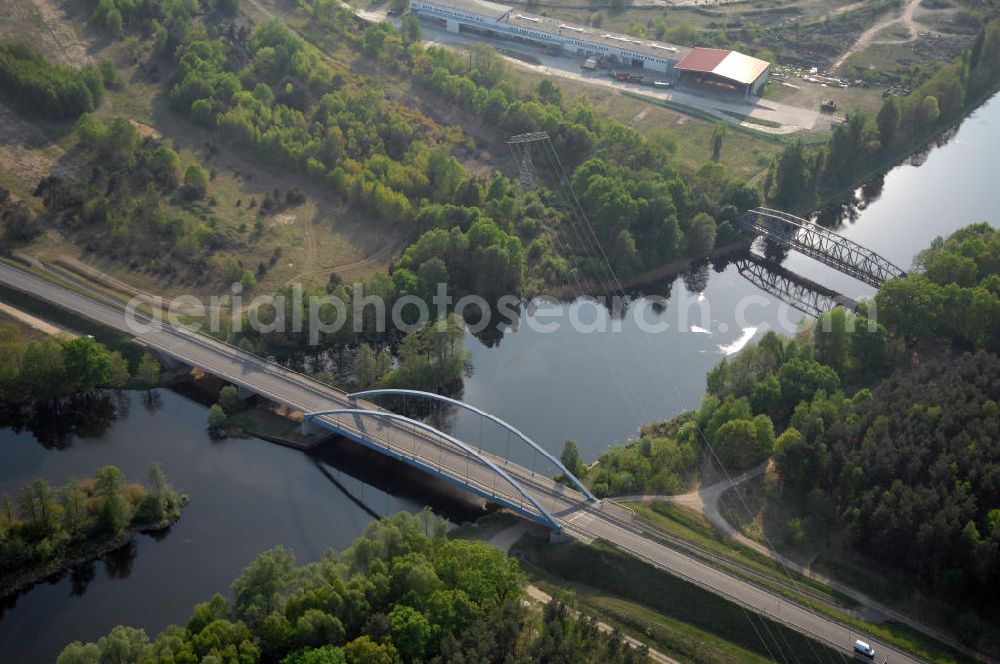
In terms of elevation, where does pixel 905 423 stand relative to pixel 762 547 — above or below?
above

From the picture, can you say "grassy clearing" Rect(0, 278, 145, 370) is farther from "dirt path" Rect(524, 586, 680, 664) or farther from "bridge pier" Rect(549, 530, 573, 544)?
"dirt path" Rect(524, 586, 680, 664)

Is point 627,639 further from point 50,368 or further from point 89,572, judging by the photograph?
point 50,368

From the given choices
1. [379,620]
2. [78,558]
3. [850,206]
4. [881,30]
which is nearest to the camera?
[379,620]

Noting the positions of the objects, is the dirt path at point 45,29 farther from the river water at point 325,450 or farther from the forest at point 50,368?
the river water at point 325,450

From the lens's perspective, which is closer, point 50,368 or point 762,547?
point 762,547

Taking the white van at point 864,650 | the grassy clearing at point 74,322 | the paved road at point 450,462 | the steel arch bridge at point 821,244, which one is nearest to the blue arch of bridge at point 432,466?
the paved road at point 450,462

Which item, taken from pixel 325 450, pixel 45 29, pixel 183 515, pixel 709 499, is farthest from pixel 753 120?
pixel 183 515

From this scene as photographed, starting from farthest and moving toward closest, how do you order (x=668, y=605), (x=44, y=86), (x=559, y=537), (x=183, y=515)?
(x=44, y=86), (x=183, y=515), (x=559, y=537), (x=668, y=605)

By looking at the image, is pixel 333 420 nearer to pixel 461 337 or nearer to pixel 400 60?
pixel 461 337
